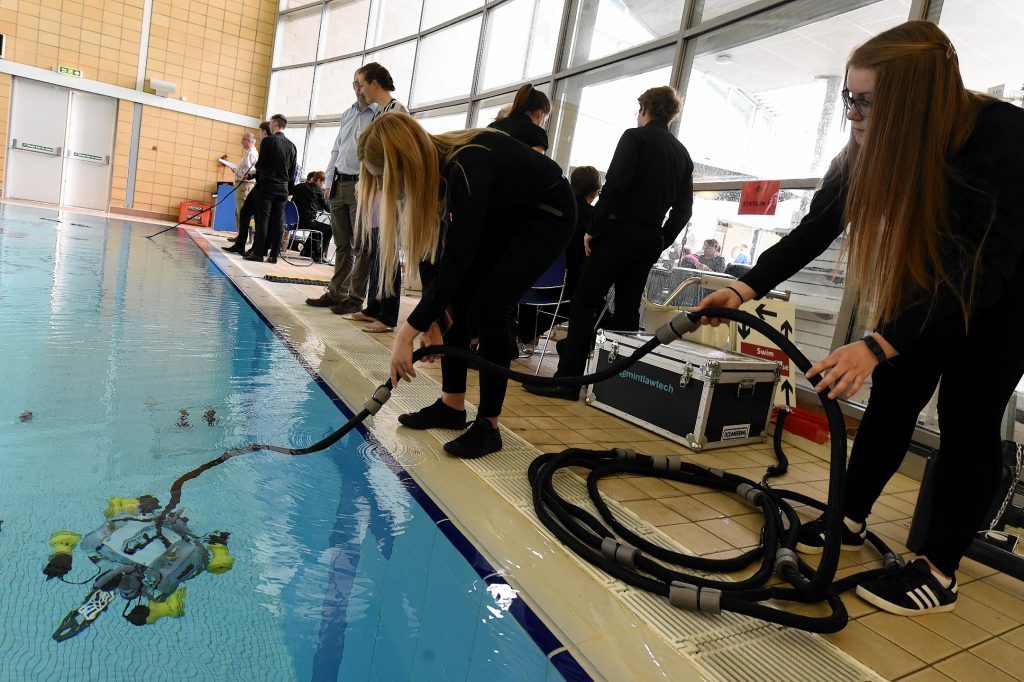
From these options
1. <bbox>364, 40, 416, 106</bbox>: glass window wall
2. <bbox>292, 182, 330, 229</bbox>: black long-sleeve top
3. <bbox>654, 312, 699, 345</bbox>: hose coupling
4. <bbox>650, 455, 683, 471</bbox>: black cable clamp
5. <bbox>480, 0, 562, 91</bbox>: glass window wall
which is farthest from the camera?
<bbox>364, 40, 416, 106</bbox>: glass window wall

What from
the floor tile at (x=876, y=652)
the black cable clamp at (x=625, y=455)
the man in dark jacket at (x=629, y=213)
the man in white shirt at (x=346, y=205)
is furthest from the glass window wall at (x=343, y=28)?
the floor tile at (x=876, y=652)

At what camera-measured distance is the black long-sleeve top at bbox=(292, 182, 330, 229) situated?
8.84 meters

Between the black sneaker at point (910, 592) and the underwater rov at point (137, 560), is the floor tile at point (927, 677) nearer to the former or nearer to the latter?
the black sneaker at point (910, 592)

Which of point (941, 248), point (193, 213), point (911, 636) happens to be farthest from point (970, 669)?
point (193, 213)

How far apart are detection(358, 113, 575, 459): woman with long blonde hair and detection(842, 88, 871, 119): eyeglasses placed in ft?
2.79

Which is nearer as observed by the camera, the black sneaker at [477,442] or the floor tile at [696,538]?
the floor tile at [696,538]

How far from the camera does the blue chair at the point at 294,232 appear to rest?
28.2 ft

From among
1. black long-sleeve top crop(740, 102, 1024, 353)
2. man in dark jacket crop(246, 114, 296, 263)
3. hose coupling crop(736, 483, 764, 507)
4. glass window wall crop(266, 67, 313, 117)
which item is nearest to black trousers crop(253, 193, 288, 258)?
man in dark jacket crop(246, 114, 296, 263)

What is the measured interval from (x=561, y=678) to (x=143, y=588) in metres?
0.74

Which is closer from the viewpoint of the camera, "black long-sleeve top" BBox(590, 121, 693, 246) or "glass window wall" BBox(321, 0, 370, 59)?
"black long-sleeve top" BBox(590, 121, 693, 246)

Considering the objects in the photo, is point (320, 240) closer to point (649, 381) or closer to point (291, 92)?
point (291, 92)

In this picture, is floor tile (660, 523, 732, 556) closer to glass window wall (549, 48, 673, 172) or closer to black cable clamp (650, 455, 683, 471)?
black cable clamp (650, 455, 683, 471)

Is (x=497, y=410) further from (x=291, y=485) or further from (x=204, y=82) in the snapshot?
(x=204, y=82)

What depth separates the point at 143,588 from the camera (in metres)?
1.09
